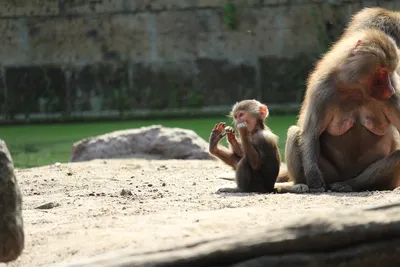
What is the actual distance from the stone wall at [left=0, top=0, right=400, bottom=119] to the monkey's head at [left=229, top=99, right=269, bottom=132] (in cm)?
767

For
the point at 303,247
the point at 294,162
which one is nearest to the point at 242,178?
the point at 294,162

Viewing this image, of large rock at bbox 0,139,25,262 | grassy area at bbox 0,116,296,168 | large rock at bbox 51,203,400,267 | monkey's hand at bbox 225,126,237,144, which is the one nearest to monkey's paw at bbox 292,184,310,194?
monkey's hand at bbox 225,126,237,144

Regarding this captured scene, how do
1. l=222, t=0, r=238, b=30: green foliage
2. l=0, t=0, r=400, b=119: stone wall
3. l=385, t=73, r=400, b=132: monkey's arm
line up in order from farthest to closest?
l=0, t=0, r=400, b=119: stone wall
l=222, t=0, r=238, b=30: green foliage
l=385, t=73, r=400, b=132: monkey's arm

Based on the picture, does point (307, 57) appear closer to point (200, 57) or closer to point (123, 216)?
point (200, 57)

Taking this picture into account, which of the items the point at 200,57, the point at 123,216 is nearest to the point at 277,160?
the point at 123,216

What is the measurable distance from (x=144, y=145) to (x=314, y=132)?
449 centimetres

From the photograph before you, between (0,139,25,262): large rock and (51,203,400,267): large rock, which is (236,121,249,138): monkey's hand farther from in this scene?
(0,139,25,262): large rock

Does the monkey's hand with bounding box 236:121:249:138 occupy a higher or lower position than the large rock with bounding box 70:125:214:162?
higher

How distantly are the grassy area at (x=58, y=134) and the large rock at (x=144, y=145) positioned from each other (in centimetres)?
96

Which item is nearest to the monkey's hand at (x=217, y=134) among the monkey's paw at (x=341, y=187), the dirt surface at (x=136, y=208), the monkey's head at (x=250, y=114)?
the monkey's head at (x=250, y=114)

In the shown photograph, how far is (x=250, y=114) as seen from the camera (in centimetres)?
689

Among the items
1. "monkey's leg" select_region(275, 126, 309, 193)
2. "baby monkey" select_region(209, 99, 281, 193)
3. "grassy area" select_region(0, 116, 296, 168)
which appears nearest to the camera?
"baby monkey" select_region(209, 99, 281, 193)

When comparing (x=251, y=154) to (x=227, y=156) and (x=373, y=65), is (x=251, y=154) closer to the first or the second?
(x=227, y=156)

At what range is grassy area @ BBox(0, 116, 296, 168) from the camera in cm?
1195
